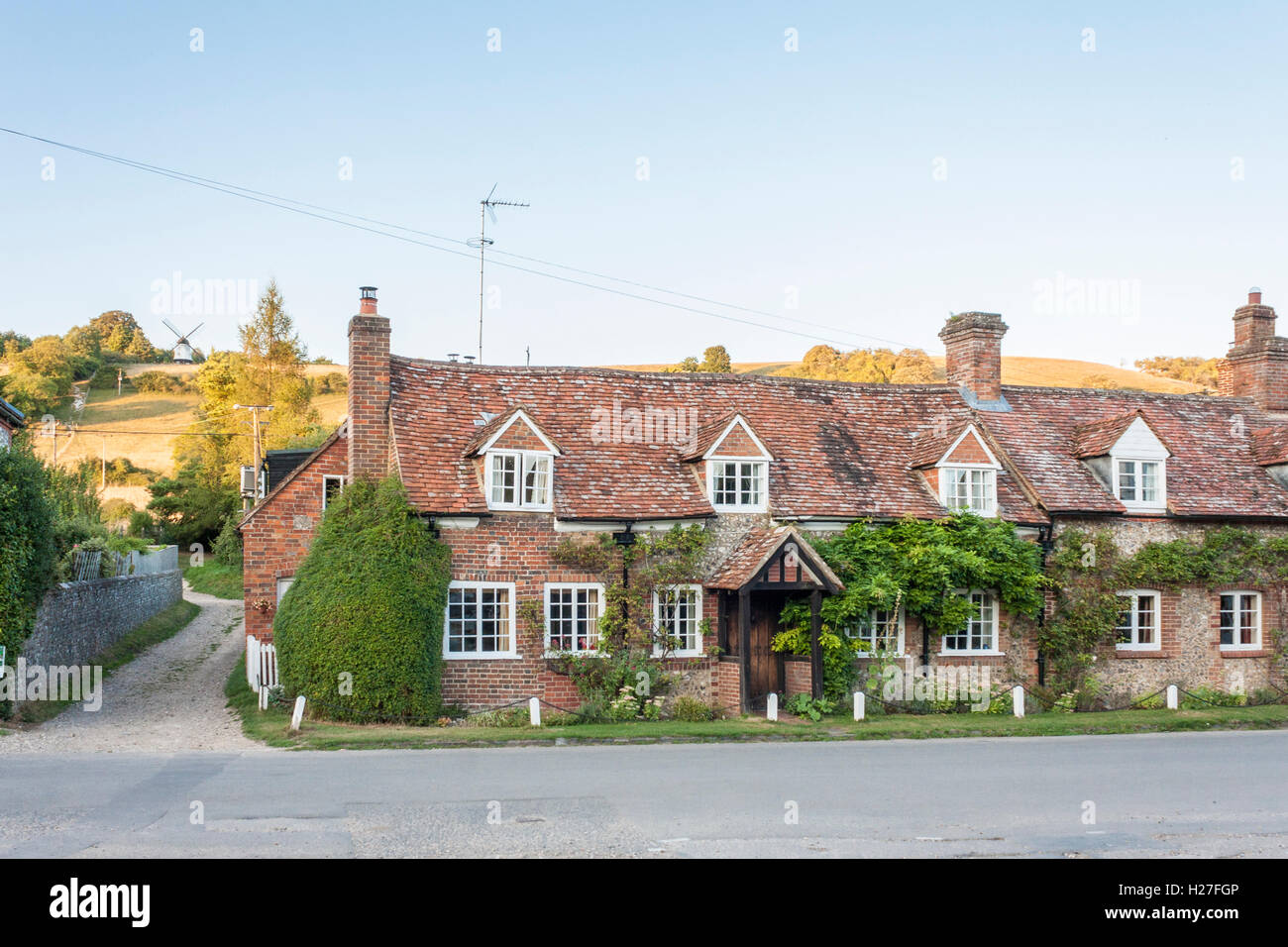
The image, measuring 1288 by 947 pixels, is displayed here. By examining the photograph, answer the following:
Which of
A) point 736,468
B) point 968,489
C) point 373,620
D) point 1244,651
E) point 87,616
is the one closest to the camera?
point 373,620

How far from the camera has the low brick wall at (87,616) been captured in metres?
24.3

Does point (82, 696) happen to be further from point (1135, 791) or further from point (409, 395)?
point (1135, 791)

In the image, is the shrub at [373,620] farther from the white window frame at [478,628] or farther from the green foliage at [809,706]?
the green foliage at [809,706]

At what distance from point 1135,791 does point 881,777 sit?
3.37 m

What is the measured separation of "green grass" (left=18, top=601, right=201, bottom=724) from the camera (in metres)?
21.8

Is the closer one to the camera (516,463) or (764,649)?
(516,463)

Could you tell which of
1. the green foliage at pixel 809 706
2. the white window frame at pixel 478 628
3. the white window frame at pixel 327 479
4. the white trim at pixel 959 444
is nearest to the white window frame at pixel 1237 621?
the white trim at pixel 959 444

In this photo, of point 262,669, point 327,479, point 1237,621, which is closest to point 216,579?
point 327,479

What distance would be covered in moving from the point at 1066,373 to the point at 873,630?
99781 mm

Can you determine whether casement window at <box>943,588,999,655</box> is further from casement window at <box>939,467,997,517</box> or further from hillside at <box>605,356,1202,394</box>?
hillside at <box>605,356,1202,394</box>

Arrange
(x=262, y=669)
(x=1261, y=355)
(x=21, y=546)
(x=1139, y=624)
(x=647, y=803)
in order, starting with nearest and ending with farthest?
(x=647, y=803), (x=21, y=546), (x=262, y=669), (x=1139, y=624), (x=1261, y=355)

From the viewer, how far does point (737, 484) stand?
25.1 m

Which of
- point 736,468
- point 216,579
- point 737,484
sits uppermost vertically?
point 736,468

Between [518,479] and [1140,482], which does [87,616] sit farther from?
[1140,482]
